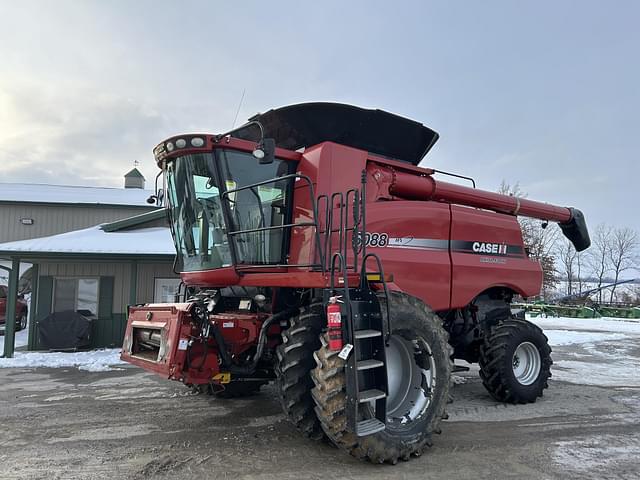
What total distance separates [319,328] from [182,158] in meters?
2.37

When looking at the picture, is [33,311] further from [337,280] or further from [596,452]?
[596,452]

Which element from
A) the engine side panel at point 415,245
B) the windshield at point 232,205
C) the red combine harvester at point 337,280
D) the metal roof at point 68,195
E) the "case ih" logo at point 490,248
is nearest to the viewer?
the red combine harvester at point 337,280

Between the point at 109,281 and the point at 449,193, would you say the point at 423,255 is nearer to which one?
the point at 449,193

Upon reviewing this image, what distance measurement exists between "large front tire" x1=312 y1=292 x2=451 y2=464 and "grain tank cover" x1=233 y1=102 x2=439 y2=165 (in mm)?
2224

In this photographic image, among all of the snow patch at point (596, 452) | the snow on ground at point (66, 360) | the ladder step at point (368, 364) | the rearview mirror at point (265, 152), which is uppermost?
the rearview mirror at point (265, 152)

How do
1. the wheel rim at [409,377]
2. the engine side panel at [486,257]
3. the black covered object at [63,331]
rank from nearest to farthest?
the wheel rim at [409,377]
the engine side panel at [486,257]
the black covered object at [63,331]

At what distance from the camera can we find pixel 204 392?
274 inches

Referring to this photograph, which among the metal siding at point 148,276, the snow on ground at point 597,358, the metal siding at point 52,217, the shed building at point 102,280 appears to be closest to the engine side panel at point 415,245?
the snow on ground at point 597,358

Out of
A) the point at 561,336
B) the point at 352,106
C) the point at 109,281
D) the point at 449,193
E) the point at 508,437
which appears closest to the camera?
the point at 508,437

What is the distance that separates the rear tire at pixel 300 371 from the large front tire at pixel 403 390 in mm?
309

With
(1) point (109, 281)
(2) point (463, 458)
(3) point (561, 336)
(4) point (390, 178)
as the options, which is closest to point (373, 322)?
(2) point (463, 458)

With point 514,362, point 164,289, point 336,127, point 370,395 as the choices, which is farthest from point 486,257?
point 164,289

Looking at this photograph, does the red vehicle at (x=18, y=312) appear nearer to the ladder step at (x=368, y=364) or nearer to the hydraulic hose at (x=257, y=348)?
the hydraulic hose at (x=257, y=348)

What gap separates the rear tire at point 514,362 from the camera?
21.6ft
